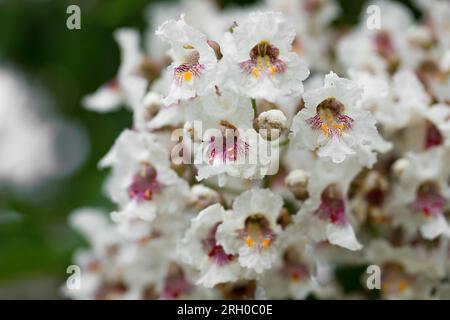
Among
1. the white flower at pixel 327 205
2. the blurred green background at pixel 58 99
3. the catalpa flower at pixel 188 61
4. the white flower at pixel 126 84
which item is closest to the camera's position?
the catalpa flower at pixel 188 61

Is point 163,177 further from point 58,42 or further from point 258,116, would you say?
point 58,42

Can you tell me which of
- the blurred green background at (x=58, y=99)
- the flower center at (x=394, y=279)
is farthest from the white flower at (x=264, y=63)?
the blurred green background at (x=58, y=99)

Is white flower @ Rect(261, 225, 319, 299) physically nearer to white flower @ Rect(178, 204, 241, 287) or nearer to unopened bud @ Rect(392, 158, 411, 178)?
white flower @ Rect(178, 204, 241, 287)

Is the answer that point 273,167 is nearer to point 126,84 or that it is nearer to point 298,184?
point 298,184

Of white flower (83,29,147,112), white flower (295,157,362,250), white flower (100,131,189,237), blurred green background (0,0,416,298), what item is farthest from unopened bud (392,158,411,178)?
blurred green background (0,0,416,298)

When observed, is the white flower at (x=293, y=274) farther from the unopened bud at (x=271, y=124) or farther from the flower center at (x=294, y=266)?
the unopened bud at (x=271, y=124)
